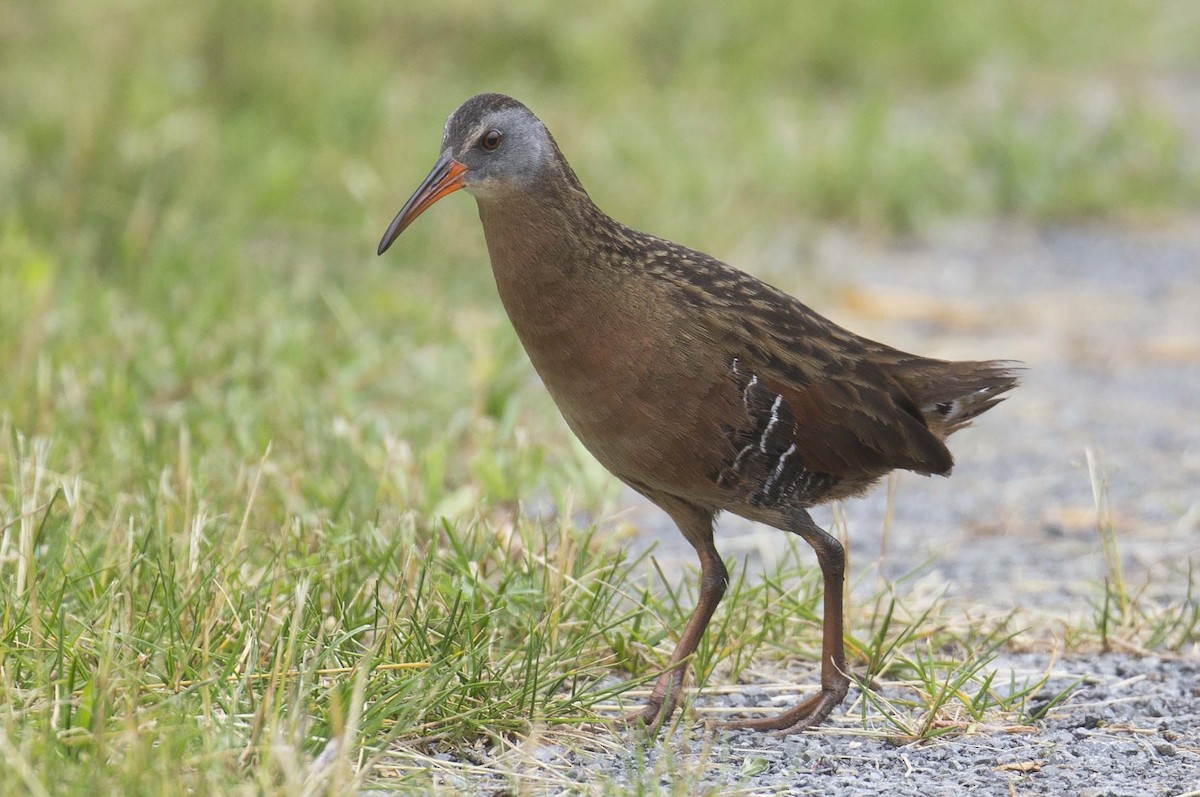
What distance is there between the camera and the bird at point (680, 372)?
318 centimetres

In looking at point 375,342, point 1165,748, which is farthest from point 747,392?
point 375,342

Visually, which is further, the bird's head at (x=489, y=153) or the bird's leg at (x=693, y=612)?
the bird's head at (x=489, y=153)

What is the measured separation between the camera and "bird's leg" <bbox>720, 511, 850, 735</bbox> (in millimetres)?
3188

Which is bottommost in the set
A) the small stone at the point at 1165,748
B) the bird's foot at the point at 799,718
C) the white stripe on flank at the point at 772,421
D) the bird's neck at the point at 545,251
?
the bird's foot at the point at 799,718

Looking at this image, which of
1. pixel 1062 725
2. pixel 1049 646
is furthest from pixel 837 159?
pixel 1062 725

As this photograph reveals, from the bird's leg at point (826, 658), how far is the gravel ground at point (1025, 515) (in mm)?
44

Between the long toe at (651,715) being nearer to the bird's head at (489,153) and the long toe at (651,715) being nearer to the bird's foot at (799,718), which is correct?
the bird's foot at (799,718)

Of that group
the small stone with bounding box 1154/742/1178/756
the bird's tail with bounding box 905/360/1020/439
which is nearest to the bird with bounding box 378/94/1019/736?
the bird's tail with bounding box 905/360/1020/439

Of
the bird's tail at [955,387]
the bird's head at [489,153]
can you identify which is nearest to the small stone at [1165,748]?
the bird's tail at [955,387]

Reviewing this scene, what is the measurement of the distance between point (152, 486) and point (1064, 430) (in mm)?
3294

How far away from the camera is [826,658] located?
10.6 ft

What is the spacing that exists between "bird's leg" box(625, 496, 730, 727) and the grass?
10cm

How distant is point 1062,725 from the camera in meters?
3.22

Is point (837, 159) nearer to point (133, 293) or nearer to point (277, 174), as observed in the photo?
point (277, 174)
